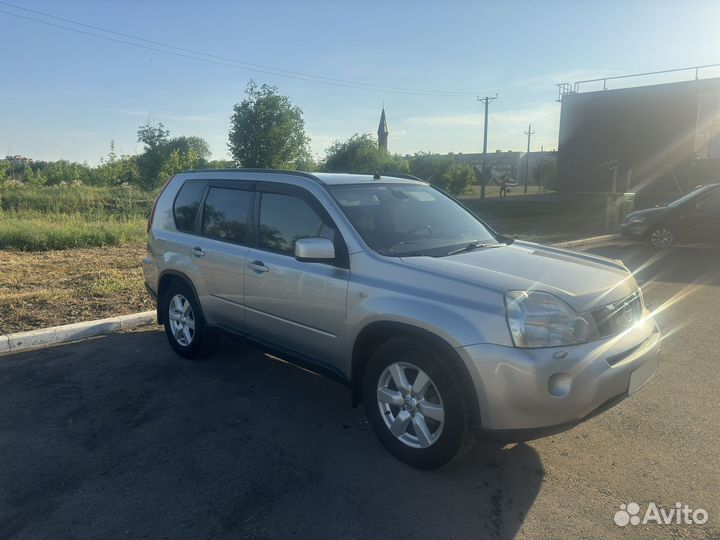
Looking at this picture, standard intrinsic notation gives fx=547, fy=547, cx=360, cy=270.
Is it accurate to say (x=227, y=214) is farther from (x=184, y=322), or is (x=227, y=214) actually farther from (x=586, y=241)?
(x=586, y=241)

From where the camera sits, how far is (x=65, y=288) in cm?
758

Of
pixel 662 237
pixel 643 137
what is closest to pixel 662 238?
pixel 662 237

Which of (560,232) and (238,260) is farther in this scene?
(560,232)

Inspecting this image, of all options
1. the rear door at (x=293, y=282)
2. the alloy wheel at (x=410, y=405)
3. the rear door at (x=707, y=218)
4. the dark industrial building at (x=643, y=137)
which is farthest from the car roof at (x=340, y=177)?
the dark industrial building at (x=643, y=137)

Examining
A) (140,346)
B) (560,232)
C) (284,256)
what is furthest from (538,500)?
(560,232)

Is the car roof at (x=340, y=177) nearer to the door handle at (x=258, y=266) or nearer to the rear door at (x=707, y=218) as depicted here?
the door handle at (x=258, y=266)

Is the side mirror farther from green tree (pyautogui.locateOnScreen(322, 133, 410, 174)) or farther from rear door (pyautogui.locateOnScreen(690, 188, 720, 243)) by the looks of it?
green tree (pyautogui.locateOnScreen(322, 133, 410, 174))

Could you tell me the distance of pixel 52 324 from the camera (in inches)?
239

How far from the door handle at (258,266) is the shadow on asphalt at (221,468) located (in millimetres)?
1054

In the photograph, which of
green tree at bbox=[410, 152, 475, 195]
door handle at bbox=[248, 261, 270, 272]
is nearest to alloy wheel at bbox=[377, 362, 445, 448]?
door handle at bbox=[248, 261, 270, 272]

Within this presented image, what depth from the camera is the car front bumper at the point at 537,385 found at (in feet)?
9.57

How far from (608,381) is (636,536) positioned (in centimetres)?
79

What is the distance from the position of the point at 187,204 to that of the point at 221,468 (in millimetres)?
2868

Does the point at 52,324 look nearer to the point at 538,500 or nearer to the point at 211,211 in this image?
the point at 211,211
